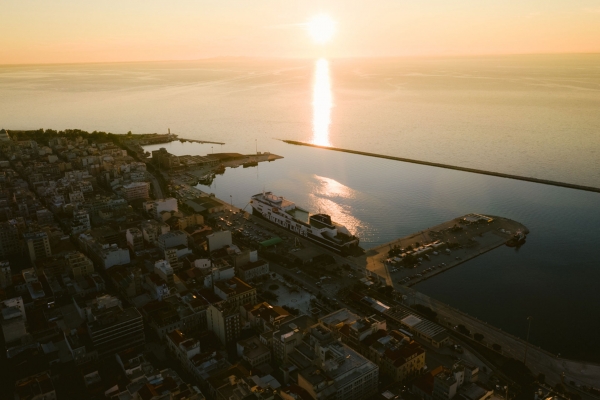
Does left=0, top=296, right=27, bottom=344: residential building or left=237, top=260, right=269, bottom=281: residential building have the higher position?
left=0, top=296, right=27, bottom=344: residential building

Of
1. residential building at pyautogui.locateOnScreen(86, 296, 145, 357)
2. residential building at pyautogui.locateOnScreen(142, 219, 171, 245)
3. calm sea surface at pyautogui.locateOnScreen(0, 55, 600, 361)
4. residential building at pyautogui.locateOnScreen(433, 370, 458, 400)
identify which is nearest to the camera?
residential building at pyautogui.locateOnScreen(433, 370, 458, 400)

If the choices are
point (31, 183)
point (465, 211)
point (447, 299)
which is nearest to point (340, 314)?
point (447, 299)

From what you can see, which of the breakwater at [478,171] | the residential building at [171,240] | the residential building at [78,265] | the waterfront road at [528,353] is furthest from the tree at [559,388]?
the breakwater at [478,171]

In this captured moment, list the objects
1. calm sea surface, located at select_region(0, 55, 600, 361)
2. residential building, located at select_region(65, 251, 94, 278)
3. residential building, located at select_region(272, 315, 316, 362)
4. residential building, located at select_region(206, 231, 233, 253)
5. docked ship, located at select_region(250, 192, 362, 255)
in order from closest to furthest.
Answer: residential building, located at select_region(272, 315, 316, 362)
residential building, located at select_region(65, 251, 94, 278)
calm sea surface, located at select_region(0, 55, 600, 361)
residential building, located at select_region(206, 231, 233, 253)
docked ship, located at select_region(250, 192, 362, 255)

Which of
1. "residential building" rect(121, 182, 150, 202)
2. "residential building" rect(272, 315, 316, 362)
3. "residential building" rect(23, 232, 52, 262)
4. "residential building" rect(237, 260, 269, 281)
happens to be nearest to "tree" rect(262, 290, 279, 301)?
"residential building" rect(237, 260, 269, 281)

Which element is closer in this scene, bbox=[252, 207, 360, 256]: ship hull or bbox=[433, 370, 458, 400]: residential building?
bbox=[433, 370, 458, 400]: residential building

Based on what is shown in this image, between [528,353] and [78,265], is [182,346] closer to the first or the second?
[78,265]

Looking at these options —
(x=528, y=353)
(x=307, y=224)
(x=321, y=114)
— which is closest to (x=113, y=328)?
(x=307, y=224)

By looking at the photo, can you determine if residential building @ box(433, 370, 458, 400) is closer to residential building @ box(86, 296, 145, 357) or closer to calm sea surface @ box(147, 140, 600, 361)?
calm sea surface @ box(147, 140, 600, 361)

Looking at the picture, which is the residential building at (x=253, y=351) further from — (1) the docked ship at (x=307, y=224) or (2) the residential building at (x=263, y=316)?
(1) the docked ship at (x=307, y=224)
